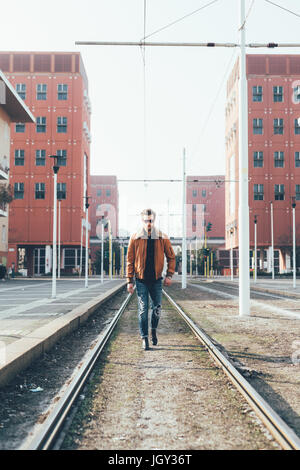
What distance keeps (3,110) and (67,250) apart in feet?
117

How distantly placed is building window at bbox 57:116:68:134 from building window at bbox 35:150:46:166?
11.0ft

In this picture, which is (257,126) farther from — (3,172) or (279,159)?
(3,172)

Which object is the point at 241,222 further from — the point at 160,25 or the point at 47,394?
the point at 47,394

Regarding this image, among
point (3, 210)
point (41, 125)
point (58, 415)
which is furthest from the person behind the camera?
point (41, 125)

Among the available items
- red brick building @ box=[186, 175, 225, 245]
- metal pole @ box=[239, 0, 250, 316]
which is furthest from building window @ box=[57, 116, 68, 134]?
red brick building @ box=[186, 175, 225, 245]

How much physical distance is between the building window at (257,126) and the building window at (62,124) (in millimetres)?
22985

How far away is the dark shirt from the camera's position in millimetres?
6812

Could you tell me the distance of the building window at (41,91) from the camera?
6075 cm

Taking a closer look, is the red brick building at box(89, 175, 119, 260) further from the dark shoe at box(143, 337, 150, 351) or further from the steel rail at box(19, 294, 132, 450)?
the steel rail at box(19, 294, 132, 450)

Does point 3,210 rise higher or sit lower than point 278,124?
lower

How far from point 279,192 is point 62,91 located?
29.1 metres

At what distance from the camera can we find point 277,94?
6025 centimetres

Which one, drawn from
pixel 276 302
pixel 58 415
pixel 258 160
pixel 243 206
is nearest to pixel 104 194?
pixel 258 160

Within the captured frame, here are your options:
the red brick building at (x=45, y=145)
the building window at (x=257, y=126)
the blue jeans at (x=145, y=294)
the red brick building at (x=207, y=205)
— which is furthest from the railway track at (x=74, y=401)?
the red brick building at (x=207, y=205)
